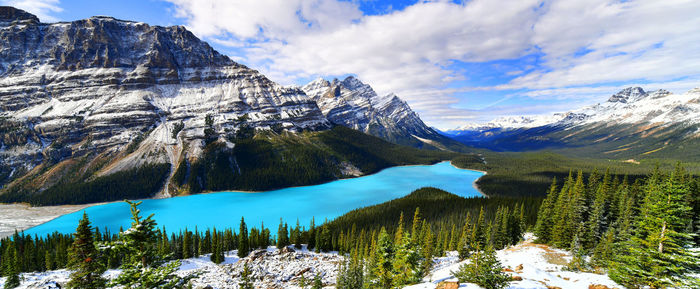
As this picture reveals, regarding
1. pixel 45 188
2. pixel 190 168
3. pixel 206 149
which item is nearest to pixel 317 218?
pixel 190 168

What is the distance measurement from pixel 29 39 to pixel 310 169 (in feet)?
753

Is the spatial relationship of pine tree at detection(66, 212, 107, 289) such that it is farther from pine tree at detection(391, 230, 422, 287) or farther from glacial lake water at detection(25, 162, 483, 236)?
glacial lake water at detection(25, 162, 483, 236)

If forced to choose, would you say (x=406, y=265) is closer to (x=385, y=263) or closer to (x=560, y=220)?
(x=385, y=263)

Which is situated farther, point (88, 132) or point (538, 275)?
point (88, 132)

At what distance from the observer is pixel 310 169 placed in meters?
184

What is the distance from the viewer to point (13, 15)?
194750mm

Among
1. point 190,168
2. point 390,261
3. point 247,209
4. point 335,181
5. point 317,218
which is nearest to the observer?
point 390,261

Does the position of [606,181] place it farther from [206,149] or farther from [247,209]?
[206,149]

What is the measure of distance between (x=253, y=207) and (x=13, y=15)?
26033 centimetres

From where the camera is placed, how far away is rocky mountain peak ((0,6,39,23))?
626 feet

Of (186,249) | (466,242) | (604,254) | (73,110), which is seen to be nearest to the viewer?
(604,254)

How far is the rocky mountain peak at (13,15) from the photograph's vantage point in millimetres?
190750

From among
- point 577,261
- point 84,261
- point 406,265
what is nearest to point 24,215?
point 84,261

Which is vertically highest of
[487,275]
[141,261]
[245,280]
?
[141,261]
